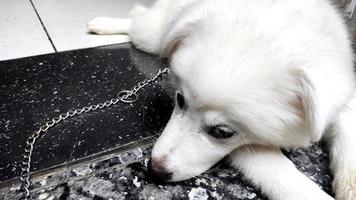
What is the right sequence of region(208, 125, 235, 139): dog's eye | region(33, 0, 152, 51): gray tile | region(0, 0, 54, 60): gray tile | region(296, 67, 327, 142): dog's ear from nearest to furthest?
1. region(296, 67, 327, 142): dog's ear
2. region(208, 125, 235, 139): dog's eye
3. region(0, 0, 54, 60): gray tile
4. region(33, 0, 152, 51): gray tile

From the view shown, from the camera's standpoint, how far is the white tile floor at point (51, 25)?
6.28 feet

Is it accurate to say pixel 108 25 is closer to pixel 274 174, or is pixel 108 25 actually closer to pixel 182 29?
pixel 182 29

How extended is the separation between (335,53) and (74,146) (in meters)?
0.91

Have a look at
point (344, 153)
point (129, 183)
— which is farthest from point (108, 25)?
point (344, 153)

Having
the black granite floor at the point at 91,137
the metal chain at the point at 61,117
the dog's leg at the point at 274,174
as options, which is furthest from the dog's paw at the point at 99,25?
the dog's leg at the point at 274,174

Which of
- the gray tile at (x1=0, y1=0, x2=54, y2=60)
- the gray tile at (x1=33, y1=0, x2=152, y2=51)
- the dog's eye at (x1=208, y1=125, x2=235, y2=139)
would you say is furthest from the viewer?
the gray tile at (x1=33, y1=0, x2=152, y2=51)

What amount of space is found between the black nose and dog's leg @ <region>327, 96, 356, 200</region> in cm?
55

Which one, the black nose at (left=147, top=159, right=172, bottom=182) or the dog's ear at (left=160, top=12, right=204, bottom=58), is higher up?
the dog's ear at (left=160, top=12, right=204, bottom=58)

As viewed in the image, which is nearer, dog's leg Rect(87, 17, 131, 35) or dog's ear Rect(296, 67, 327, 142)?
dog's ear Rect(296, 67, 327, 142)

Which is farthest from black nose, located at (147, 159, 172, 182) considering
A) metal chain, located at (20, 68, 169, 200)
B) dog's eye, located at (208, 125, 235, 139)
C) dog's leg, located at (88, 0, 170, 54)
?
dog's leg, located at (88, 0, 170, 54)

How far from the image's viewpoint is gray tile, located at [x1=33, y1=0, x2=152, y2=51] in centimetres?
202

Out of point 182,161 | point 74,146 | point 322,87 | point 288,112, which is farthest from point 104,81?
point 322,87

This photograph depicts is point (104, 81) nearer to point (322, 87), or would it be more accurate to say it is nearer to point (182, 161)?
point (182, 161)

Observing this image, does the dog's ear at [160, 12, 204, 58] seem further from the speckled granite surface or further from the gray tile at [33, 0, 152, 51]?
the gray tile at [33, 0, 152, 51]
